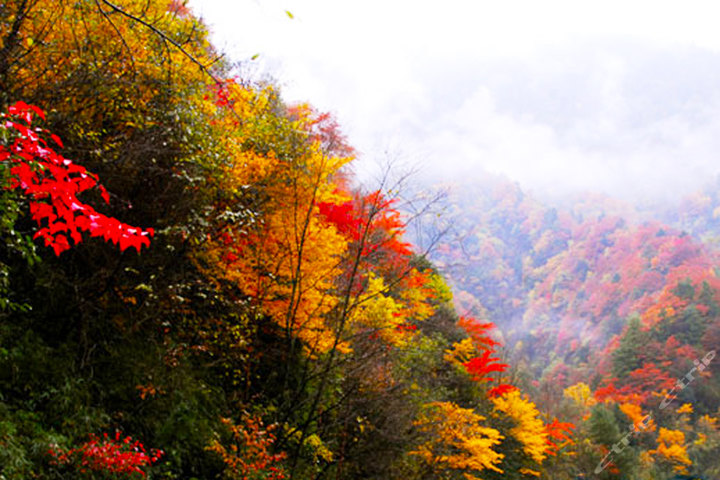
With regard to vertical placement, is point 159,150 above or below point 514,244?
below

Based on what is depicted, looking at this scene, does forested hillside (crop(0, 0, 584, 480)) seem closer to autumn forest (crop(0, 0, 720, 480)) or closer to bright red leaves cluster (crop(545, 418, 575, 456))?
autumn forest (crop(0, 0, 720, 480))

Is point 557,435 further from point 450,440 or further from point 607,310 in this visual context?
point 607,310

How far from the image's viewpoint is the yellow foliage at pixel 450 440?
470 inches

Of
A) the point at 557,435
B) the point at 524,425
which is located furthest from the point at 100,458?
the point at 557,435

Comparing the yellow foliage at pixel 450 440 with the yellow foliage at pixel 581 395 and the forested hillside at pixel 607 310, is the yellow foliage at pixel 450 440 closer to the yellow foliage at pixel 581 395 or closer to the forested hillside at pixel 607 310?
the forested hillside at pixel 607 310

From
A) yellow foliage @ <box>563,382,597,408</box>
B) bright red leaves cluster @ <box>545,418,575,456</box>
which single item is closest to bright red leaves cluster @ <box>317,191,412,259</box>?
bright red leaves cluster @ <box>545,418,575,456</box>

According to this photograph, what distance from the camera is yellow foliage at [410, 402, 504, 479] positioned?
11930 mm

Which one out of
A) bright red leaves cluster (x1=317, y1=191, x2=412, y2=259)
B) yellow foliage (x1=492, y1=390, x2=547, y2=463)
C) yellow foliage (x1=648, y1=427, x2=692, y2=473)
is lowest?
yellow foliage (x1=492, y1=390, x2=547, y2=463)

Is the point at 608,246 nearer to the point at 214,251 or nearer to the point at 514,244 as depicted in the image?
the point at 514,244

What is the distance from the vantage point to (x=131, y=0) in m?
6.69

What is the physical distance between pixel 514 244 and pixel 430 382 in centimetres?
12615

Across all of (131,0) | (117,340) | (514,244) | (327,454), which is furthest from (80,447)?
(514,244)

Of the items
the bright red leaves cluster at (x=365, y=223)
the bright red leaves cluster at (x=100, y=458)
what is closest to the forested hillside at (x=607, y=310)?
the bright red leaves cluster at (x=365, y=223)

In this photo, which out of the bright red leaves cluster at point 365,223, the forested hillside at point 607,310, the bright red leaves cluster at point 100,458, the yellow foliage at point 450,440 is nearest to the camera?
the bright red leaves cluster at point 100,458
